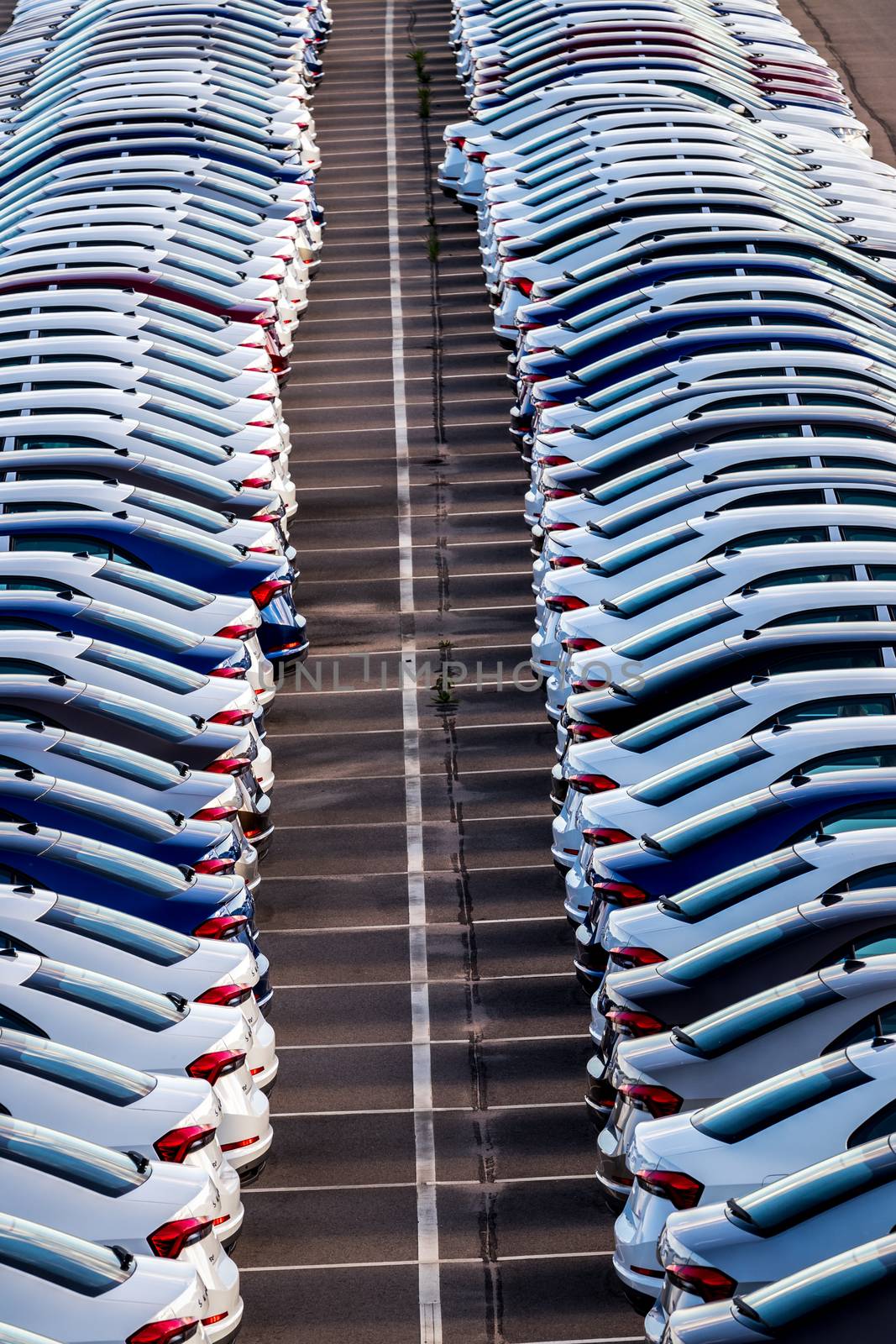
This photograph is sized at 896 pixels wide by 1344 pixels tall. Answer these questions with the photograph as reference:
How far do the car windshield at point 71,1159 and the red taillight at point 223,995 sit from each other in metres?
1.66

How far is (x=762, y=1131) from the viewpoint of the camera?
970cm

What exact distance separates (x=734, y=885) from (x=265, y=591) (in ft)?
17.7

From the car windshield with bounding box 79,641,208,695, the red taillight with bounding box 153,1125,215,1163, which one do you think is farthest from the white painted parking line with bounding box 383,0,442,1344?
the car windshield with bounding box 79,641,208,695

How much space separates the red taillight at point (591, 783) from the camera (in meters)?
13.0

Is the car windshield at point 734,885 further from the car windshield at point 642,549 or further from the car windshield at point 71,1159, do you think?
the car windshield at point 642,549

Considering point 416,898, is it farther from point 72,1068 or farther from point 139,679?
point 72,1068

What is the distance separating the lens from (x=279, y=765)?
17.0 meters

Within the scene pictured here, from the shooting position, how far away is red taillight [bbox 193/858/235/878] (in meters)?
12.8

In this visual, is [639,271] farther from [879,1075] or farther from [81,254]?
[879,1075]

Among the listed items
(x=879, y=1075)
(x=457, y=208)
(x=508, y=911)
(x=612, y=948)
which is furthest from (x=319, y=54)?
(x=879, y=1075)

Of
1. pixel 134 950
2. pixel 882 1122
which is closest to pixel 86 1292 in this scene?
pixel 134 950

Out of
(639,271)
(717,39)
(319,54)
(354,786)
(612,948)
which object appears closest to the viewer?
(612,948)

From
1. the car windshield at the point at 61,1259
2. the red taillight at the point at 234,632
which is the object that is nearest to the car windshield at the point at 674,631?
the red taillight at the point at 234,632

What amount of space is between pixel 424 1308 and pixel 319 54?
26.4 metres
